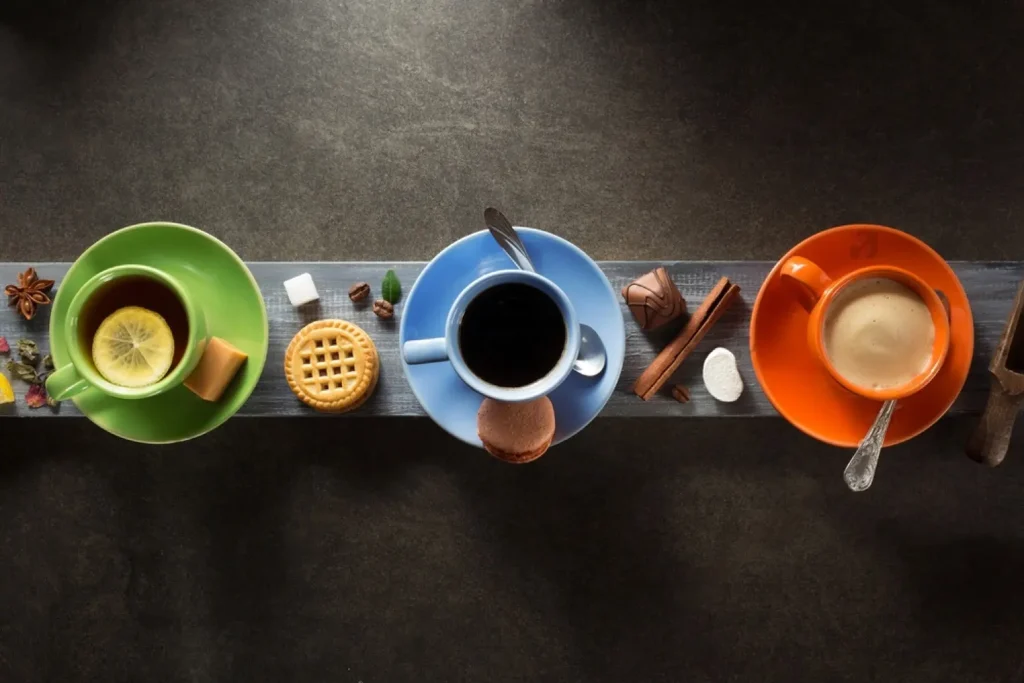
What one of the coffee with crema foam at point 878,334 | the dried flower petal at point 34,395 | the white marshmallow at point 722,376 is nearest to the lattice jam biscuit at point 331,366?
the dried flower petal at point 34,395

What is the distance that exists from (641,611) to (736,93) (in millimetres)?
1033

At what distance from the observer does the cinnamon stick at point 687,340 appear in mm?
908

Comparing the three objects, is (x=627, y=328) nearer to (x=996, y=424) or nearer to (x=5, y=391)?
(x=996, y=424)

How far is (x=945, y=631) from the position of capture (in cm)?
144

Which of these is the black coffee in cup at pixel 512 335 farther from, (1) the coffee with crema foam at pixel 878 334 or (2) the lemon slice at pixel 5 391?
(2) the lemon slice at pixel 5 391

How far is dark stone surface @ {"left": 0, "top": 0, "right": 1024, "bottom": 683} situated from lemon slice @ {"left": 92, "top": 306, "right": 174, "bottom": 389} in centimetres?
66

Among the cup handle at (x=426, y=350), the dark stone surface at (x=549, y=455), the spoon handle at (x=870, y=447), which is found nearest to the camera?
the cup handle at (x=426, y=350)

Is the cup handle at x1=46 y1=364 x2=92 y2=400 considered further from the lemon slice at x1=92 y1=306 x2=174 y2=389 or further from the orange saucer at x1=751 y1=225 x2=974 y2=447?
the orange saucer at x1=751 y1=225 x2=974 y2=447

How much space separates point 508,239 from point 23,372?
630 mm

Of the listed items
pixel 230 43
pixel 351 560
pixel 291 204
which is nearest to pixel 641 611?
pixel 351 560

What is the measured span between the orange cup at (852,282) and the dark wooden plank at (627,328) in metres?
0.09

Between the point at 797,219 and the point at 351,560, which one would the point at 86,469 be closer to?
the point at 351,560

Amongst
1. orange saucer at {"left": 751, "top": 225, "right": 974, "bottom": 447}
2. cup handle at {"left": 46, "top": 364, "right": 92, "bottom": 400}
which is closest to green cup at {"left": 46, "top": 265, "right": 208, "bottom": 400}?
cup handle at {"left": 46, "top": 364, "right": 92, "bottom": 400}

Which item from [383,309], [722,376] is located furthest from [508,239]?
[722,376]
